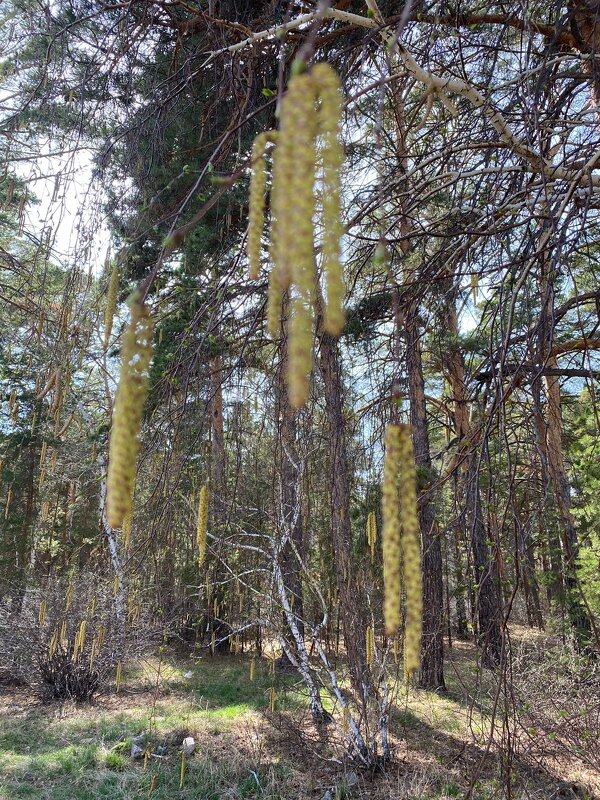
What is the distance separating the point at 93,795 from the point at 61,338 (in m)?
4.73

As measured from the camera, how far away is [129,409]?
69 cm

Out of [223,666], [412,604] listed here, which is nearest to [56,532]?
[223,666]

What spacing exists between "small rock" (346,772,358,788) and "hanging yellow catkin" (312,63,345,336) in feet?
17.2

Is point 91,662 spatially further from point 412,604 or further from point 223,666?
point 412,604

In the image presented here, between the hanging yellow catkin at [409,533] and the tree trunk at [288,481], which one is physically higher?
the tree trunk at [288,481]

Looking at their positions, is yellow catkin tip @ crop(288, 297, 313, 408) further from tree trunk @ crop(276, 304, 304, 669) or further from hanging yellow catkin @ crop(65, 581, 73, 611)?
hanging yellow catkin @ crop(65, 581, 73, 611)

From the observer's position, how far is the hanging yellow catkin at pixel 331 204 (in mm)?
604

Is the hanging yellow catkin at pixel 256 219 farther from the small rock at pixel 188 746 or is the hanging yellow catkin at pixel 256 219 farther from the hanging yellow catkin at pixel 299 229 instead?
the small rock at pixel 188 746

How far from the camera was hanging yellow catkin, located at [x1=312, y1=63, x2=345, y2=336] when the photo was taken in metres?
0.60

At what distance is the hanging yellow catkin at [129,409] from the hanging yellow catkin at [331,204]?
245 millimetres

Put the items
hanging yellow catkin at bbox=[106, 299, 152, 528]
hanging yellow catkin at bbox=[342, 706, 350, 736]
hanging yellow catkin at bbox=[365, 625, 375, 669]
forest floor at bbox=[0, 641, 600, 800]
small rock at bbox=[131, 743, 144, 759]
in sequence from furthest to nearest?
small rock at bbox=[131, 743, 144, 759] < hanging yellow catkin at bbox=[342, 706, 350, 736] < forest floor at bbox=[0, 641, 600, 800] < hanging yellow catkin at bbox=[365, 625, 375, 669] < hanging yellow catkin at bbox=[106, 299, 152, 528]

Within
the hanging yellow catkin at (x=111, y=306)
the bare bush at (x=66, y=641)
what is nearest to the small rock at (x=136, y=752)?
the bare bush at (x=66, y=641)

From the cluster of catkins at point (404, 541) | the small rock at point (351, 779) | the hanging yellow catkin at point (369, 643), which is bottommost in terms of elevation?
the small rock at point (351, 779)

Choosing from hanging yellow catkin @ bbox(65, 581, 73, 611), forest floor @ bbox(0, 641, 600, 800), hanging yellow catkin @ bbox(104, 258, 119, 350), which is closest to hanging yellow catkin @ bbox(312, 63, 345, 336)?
hanging yellow catkin @ bbox(104, 258, 119, 350)
